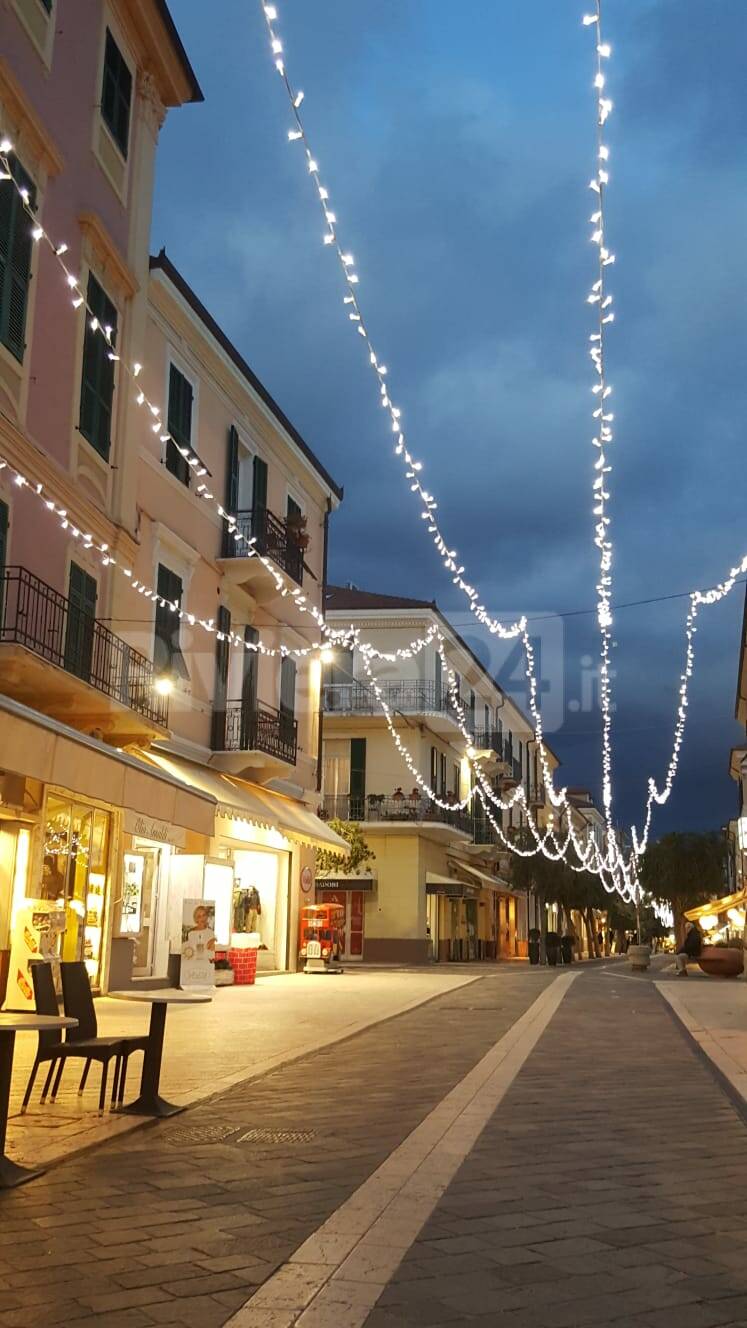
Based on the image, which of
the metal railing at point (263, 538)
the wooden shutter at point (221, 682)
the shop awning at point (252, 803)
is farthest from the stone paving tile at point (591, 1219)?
the metal railing at point (263, 538)

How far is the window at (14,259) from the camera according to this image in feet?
43.4

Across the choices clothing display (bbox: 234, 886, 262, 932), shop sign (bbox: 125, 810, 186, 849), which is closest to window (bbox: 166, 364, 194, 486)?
shop sign (bbox: 125, 810, 186, 849)

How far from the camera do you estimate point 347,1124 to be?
7.19 metres

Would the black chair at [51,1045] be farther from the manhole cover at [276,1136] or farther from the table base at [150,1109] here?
the manhole cover at [276,1136]

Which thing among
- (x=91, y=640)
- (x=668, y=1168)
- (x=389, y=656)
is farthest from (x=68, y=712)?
(x=389, y=656)

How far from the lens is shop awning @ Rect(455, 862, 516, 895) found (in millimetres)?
43438

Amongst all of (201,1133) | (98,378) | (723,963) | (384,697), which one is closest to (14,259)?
(98,378)

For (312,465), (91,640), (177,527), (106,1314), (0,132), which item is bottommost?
(106,1314)

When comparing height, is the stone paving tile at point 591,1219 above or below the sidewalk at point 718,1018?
below

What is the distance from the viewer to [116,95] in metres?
17.1

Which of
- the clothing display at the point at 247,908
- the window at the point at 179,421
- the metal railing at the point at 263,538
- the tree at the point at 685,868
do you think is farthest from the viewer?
the tree at the point at 685,868

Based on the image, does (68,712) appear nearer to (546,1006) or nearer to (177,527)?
(177,527)

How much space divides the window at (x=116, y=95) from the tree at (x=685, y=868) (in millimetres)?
42868

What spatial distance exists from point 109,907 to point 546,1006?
6.21 metres
